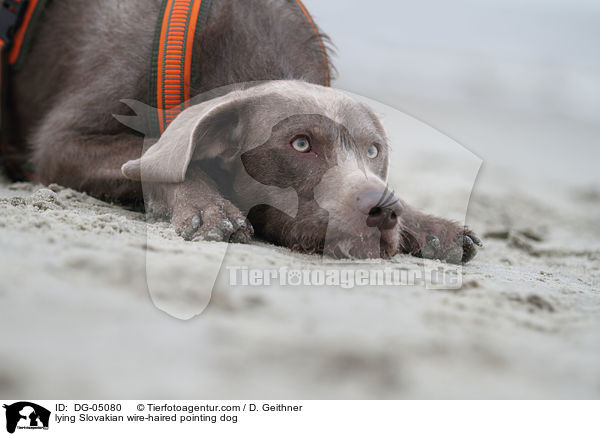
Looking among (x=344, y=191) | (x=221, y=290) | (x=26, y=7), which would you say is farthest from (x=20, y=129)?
(x=221, y=290)

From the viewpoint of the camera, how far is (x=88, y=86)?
3.37 metres

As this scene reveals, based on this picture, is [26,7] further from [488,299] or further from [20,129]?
[488,299]

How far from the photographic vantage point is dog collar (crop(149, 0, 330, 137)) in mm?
2918

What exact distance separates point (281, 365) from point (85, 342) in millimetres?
394

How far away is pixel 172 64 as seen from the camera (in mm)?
2916

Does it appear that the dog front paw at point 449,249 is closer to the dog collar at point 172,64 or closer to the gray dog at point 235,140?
the gray dog at point 235,140

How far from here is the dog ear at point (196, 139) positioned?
251 centimetres

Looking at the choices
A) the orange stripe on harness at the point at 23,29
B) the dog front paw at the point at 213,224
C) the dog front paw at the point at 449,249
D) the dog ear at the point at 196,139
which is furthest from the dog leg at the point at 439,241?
the orange stripe on harness at the point at 23,29

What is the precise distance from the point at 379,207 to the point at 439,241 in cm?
Result: 68
